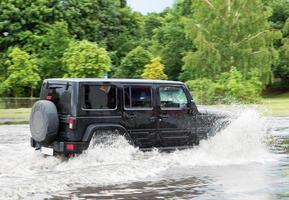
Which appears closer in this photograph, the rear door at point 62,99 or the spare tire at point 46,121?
the spare tire at point 46,121

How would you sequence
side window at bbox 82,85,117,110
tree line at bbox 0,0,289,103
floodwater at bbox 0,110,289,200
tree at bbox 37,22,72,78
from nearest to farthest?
1. floodwater at bbox 0,110,289,200
2. side window at bbox 82,85,117,110
3. tree line at bbox 0,0,289,103
4. tree at bbox 37,22,72,78

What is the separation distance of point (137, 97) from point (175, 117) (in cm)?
105

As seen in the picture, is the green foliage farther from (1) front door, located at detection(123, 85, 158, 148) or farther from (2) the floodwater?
(1) front door, located at detection(123, 85, 158, 148)

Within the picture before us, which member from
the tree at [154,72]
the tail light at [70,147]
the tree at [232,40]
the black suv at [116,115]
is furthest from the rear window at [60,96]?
the tree at [232,40]

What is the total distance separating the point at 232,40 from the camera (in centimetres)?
5566

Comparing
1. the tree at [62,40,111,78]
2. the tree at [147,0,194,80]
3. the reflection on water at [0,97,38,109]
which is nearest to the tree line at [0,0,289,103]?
the tree at [62,40,111,78]

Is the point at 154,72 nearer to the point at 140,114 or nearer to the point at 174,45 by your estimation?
the point at 174,45

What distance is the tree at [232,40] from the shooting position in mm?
54625

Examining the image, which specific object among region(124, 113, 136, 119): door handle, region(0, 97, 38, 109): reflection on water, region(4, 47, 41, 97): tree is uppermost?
region(4, 47, 41, 97): tree

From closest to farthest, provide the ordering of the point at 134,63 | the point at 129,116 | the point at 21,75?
the point at 129,116, the point at 21,75, the point at 134,63

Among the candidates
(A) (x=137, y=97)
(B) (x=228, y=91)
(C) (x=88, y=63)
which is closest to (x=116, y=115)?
(A) (x=137, y=97)

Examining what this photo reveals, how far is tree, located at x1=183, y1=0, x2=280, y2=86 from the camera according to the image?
54.6m

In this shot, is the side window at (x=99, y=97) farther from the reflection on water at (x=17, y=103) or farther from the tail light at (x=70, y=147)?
the reflection on water at (x=17, y=103)

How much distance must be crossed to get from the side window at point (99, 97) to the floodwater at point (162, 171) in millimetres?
796
